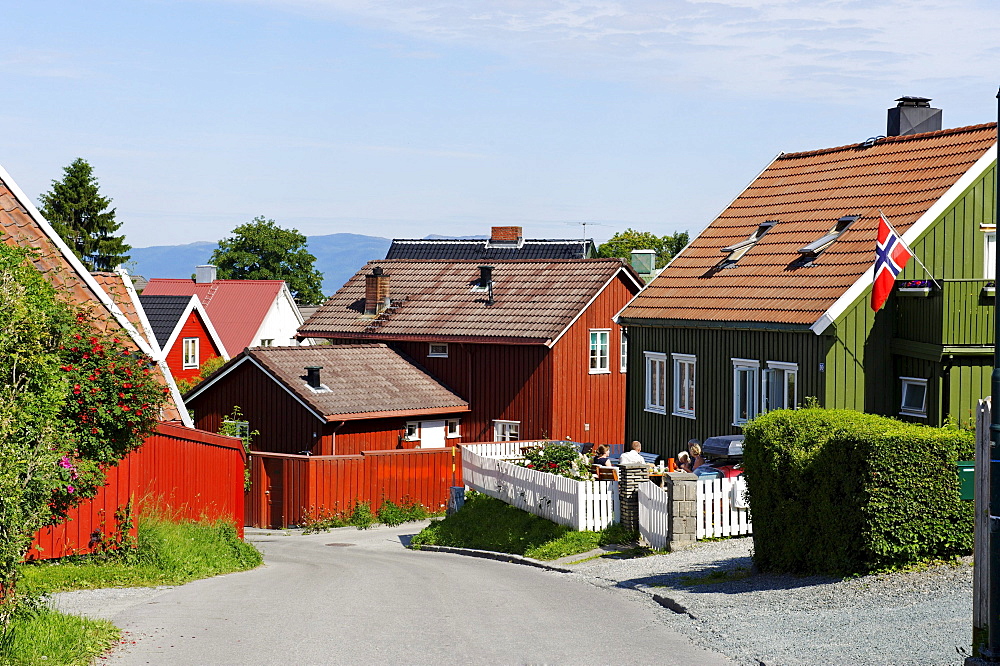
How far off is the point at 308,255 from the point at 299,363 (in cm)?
7998

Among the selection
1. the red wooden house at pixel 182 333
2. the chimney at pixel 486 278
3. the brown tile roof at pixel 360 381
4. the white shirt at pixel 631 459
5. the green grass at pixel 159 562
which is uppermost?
the chimney at pixel 486 278

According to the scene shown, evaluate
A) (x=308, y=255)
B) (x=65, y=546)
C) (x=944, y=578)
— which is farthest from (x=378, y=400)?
(x=308, y=255)

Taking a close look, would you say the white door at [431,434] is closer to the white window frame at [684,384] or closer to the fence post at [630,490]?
the white window frame at [684,384]

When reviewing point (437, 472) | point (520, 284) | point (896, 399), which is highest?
point (520, 284)

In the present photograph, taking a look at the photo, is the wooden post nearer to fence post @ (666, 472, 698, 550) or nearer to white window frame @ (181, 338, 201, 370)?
fence post @ (666, 472, 698, 550)

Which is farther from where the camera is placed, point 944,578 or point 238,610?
point 238,610

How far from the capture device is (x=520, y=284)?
1797 inches

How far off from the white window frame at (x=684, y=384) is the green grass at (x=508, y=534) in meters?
5.15

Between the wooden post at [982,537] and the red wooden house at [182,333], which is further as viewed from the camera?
the red wooden house at [182,333]

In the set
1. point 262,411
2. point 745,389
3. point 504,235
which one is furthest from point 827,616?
point 504,235

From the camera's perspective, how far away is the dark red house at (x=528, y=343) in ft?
140

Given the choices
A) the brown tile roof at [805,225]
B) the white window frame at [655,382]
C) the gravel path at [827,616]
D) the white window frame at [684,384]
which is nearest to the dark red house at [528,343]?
the white window frame at [655,382]

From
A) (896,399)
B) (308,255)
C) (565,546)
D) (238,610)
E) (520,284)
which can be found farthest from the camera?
(308,255)

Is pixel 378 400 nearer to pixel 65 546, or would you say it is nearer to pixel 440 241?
pixel 65 546
